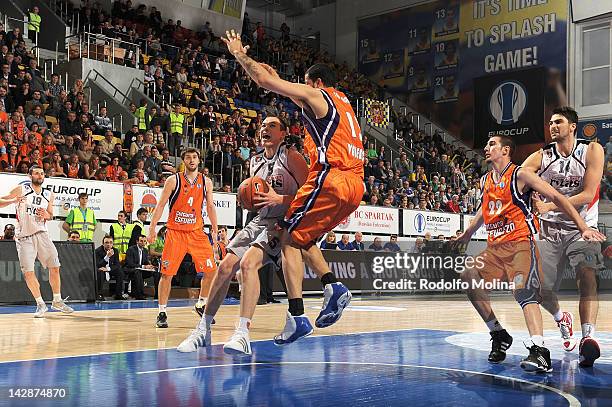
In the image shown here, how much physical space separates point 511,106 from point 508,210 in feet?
83.5

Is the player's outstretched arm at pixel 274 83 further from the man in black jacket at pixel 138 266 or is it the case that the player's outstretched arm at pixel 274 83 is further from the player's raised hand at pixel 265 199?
the man in black jacket at pixel 138 266

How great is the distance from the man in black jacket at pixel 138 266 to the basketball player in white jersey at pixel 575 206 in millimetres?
9673

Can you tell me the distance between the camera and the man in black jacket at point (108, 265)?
13938 millimetres

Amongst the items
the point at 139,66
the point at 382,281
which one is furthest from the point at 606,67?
the point at 139,66

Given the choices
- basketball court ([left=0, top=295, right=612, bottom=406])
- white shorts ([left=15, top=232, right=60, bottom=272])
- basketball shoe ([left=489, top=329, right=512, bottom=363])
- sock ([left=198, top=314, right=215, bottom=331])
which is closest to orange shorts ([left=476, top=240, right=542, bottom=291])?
basketball shoe ([left=489, top=329, right=512, bottom=363])

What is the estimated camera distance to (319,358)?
6289 mm

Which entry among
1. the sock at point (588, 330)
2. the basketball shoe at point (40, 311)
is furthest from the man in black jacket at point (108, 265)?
the sock at point (588, 330)

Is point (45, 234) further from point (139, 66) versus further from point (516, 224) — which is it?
point (139, 66)

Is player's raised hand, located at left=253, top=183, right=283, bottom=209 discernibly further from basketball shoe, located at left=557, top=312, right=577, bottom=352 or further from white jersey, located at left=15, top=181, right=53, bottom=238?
white jersey, located at left=15, top=181, right=53, bottom=238

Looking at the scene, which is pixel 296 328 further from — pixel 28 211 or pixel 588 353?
pixel 28 211

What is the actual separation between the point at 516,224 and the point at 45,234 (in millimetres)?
7311

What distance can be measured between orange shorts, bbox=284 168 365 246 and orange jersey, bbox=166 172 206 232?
3.91m

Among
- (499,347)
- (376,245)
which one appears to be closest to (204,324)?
(499,347)

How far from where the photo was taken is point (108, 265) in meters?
14.1
